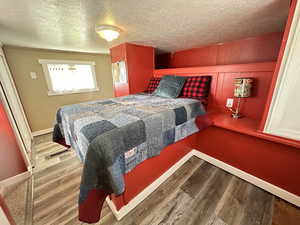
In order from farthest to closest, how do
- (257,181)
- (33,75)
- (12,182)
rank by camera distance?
(33,75) → (12,182) → (257,181)

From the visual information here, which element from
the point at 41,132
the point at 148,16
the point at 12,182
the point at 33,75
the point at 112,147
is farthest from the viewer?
the point at 41,132

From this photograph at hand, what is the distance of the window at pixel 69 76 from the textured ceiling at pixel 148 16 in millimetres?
1312

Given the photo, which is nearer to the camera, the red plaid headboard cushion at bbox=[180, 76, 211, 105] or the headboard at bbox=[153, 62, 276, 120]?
the headboard at bbox=[153, 62, 276, 120]

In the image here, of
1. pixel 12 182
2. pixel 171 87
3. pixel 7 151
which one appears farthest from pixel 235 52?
pixel 12 182

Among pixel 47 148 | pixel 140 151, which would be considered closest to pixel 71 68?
pixel 47 148

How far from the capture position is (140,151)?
41.1 inches

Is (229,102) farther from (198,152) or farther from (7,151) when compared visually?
(7,151)

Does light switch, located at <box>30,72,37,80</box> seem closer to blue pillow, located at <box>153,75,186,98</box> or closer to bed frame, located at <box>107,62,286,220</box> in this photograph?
blue pillow, located at <box>153,75,186,98</box>

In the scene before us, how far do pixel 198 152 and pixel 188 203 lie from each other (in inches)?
33.5

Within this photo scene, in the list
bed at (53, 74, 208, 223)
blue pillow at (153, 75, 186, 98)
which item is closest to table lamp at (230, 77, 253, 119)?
blue pillow at (153, 75, 186, 98)

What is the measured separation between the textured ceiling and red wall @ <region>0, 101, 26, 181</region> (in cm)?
109

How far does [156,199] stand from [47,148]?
232cm

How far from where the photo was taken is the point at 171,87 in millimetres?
2025

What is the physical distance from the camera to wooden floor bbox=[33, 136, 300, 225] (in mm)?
1100
